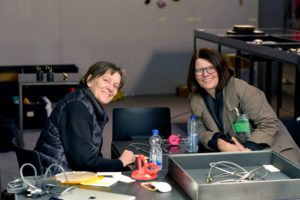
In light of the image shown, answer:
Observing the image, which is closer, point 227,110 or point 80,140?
point 80,140

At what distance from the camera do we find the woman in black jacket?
3.03 m

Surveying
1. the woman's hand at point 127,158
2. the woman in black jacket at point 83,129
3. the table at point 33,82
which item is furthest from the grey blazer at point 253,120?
the table at point 33,82

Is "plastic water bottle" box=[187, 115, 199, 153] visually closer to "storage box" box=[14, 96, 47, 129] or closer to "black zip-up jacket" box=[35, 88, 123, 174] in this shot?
"black zip-up jacket" box=[35, 88, 123, 174]

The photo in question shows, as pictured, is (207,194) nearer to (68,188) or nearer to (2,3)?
(68,188)

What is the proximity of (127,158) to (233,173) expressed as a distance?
0.83 meters

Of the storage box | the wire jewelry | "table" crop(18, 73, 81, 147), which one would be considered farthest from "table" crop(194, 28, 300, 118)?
the storage box

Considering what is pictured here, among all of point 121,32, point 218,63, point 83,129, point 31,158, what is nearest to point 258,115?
point 218,63

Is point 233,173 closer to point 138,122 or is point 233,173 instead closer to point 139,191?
point 139,191

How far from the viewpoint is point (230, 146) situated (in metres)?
3.36

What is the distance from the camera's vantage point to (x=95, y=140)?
3143 millimetres

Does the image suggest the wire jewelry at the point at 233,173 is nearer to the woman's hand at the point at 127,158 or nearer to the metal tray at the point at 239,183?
the metal tray at the point at 239,183

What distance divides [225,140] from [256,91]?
409mm

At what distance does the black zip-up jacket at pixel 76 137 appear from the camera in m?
3.02

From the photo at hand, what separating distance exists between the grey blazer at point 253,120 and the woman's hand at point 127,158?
1.89 ft
